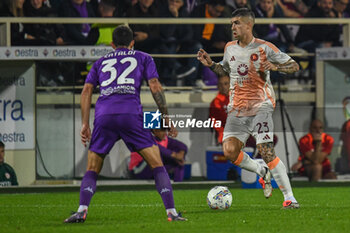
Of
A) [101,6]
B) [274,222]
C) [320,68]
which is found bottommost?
[274,222]

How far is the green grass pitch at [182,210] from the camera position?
701cm

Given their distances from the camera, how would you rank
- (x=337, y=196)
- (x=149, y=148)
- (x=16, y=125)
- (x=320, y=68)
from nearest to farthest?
(x=149, y=148)
(x=337, y=196)
(x=16, y=125)
(x=320, y=68)

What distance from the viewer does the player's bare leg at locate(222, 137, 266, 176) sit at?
30.2 ft

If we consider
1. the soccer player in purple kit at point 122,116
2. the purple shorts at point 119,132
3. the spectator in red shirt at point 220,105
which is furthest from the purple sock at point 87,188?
the spectator in red shirt at point 220,105

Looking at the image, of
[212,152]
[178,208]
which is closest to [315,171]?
[212,152]

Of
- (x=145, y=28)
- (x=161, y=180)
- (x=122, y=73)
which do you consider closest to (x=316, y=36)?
(x=145, y=28)

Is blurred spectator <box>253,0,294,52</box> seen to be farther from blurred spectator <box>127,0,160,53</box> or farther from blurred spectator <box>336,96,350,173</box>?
blurred spectator <box>336,96,350,173</box>

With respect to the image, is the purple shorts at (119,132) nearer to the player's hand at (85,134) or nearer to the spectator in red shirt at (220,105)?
the player's hand at (85,134)

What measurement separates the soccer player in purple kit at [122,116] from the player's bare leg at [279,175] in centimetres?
187

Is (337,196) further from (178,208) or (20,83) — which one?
(20,83)

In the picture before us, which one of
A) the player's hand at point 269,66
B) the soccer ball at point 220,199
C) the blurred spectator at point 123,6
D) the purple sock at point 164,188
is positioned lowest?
the soccer ball at point 220,199

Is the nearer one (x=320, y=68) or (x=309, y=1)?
(x=320, y=68)

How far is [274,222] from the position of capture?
742 centimetres

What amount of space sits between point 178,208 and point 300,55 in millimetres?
7238
